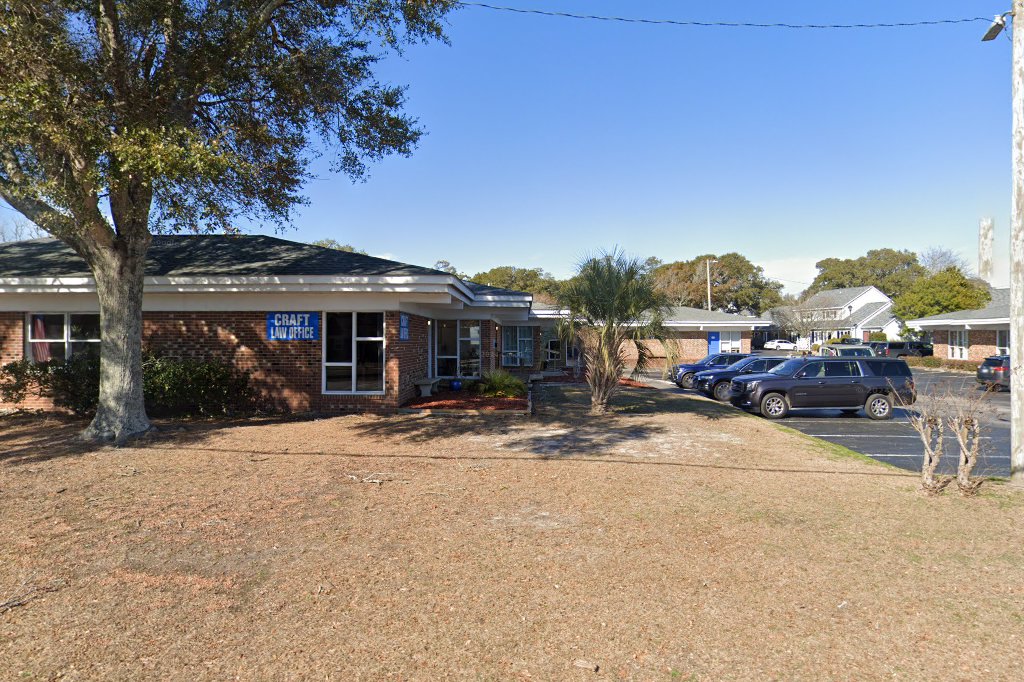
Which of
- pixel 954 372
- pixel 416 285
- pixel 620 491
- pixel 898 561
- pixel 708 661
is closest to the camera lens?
pixel 708 661

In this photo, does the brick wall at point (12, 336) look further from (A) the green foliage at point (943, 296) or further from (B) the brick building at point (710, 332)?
(A) the green foliage at point (943, 296)

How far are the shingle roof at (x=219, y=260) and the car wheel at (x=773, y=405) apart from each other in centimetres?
882

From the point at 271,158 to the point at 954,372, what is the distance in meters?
34.2

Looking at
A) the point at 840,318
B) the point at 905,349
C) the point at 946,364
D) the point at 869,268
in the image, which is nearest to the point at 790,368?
the point at 946,364

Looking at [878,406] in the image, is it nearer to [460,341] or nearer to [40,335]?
[460,341]

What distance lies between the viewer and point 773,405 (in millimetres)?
15750

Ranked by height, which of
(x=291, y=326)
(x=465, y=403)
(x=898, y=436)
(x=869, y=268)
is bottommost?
(x=898, y=436)

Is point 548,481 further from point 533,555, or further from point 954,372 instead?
point 954,372

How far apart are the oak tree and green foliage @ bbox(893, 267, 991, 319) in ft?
157

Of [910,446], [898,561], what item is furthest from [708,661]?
[910,446]

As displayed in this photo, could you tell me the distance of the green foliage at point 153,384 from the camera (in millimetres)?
12031

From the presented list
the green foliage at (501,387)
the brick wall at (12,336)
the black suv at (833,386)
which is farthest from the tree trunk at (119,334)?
the black suv at (833,386)

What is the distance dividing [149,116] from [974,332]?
39.0 metres

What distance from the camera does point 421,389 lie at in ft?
51.2
